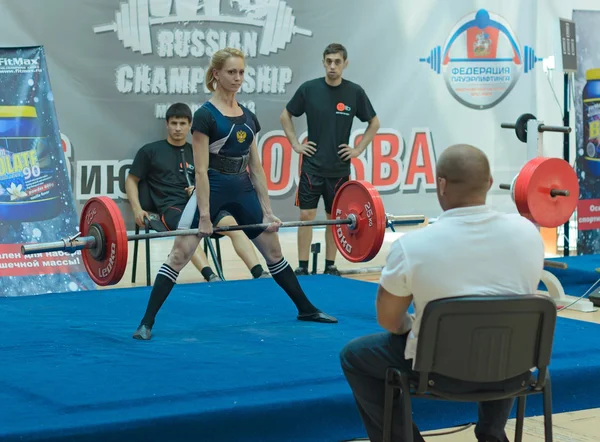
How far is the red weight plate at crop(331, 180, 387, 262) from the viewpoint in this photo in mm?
4258

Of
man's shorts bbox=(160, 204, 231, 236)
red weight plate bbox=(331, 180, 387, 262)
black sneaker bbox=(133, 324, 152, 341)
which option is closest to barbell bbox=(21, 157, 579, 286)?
red weight plate bbox=(331, 180, 387, 262)

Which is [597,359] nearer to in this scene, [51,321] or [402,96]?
[51,321]

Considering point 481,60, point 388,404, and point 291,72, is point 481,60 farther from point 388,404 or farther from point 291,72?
point 388,404

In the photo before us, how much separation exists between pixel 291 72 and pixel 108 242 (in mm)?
3041

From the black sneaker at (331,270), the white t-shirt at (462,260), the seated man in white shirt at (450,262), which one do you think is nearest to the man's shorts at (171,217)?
the black sneaker at (331,270)

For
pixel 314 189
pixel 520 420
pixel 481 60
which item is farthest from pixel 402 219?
pixel 481 60

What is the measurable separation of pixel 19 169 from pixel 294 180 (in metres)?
1.97

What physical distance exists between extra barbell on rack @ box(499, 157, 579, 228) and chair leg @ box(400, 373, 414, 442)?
290 cm

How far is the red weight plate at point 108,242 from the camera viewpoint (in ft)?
12.3

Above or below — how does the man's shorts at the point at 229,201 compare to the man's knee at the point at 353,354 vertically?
above

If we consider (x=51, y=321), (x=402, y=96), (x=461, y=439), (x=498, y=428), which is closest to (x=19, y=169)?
(x=51, y=321)

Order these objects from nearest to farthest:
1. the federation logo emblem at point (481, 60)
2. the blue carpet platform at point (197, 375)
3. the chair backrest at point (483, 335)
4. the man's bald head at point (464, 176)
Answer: the chair backrest at point (483, 335), the man's bald head at point (464, 176), the blue carpet platform at point (197, 375), the federation logo emblem at point (481, 60)

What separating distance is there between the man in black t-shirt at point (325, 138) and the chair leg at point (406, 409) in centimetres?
373

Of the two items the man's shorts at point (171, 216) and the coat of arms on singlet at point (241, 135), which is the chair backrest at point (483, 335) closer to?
the coat of arms on singlet at point (241, 135)
